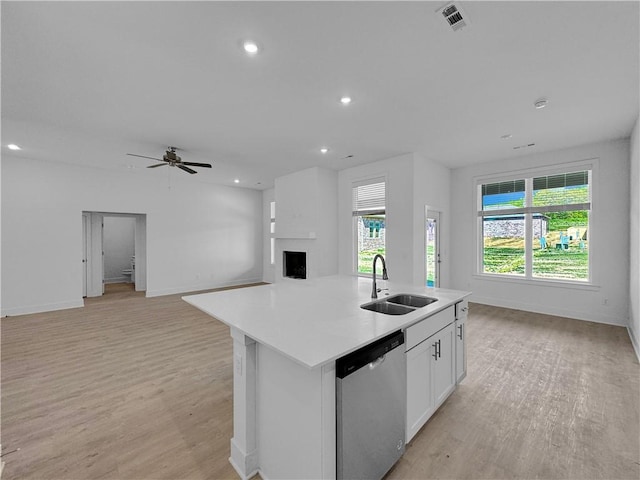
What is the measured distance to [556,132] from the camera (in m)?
4.09

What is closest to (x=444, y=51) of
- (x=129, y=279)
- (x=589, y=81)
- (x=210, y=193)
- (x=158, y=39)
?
(x=589, y=81)

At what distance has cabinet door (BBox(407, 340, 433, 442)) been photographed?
5.93 ft

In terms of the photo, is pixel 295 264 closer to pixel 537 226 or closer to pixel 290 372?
pixel 537 226

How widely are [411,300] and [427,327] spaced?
0.60 meters

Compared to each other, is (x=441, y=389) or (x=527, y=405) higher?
(x=441, y=389)

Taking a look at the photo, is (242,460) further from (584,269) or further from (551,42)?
(584,269)

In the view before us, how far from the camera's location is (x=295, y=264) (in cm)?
686

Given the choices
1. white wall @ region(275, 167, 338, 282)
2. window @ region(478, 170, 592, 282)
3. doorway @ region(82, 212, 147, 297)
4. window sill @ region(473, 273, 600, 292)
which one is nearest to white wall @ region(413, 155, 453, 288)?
window @ region(478, 170, 592, 282)

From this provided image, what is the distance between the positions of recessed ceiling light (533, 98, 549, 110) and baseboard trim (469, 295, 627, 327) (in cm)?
372

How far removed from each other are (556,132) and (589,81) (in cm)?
160

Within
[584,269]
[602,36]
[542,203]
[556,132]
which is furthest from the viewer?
[542,203]

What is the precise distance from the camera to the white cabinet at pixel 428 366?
1820mm

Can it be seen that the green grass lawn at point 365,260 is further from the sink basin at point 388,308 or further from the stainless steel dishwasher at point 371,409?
the stainless steel dishwasher at point 371,409

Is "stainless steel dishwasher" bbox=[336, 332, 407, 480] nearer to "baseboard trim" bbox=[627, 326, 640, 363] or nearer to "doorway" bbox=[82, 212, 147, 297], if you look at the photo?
"baseboard trim" bbox=[627, 326, 640, 363]
